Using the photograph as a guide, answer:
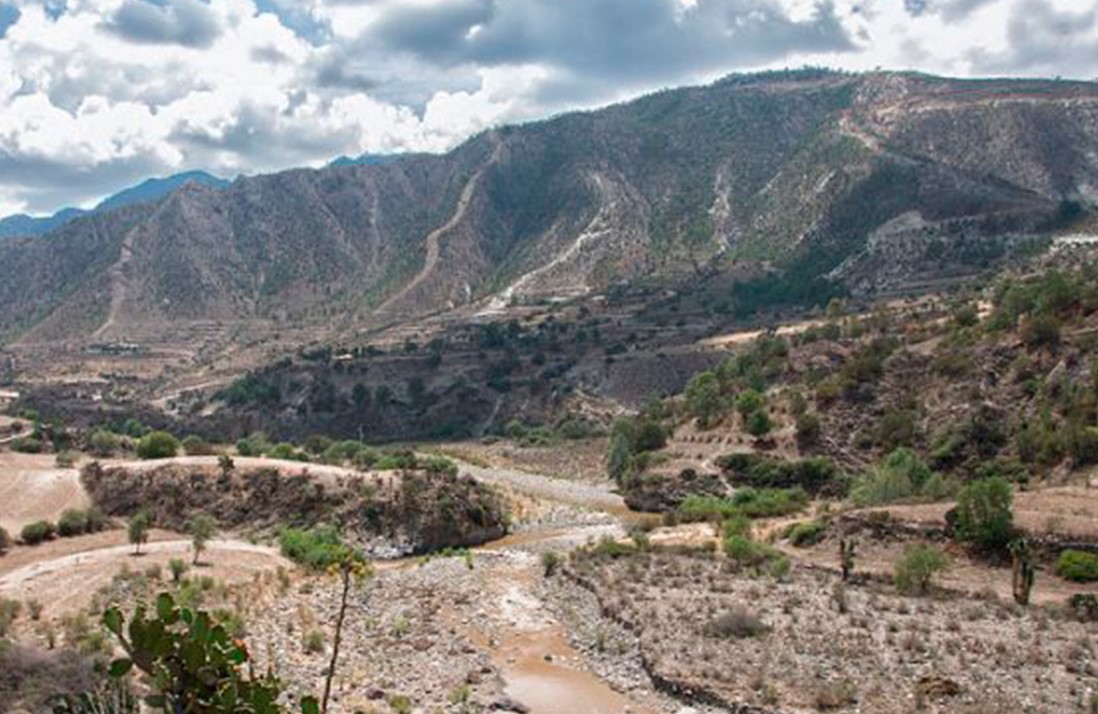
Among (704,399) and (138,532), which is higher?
(704,399)

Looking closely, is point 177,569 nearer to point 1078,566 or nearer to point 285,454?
point 285,454

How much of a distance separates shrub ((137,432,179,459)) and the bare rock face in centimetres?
619

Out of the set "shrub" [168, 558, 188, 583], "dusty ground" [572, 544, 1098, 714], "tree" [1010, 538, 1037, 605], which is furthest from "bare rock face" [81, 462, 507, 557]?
"tree" [1010, 538, 1037, 605]

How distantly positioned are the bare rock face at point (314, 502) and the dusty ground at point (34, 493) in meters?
1.10

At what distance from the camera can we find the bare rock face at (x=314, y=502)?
50.7 meters

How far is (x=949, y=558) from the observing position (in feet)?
123

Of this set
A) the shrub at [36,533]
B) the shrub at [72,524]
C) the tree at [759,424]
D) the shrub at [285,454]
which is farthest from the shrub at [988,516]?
the shrub at [285,454]

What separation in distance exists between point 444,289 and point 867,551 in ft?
519

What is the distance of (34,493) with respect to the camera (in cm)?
5131

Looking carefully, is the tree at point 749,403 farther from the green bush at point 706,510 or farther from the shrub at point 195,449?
the shrub at point 195,449

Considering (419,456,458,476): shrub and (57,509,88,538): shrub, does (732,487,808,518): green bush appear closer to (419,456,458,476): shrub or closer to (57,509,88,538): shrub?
(419,456,458,476): shrub

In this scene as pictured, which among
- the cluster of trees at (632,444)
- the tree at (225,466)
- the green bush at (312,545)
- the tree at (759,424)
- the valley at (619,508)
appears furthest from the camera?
the cluster of trees at (632,444)

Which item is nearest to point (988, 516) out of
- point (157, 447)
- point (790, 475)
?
point (790, 475)

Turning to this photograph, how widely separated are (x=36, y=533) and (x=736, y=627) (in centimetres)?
3308
